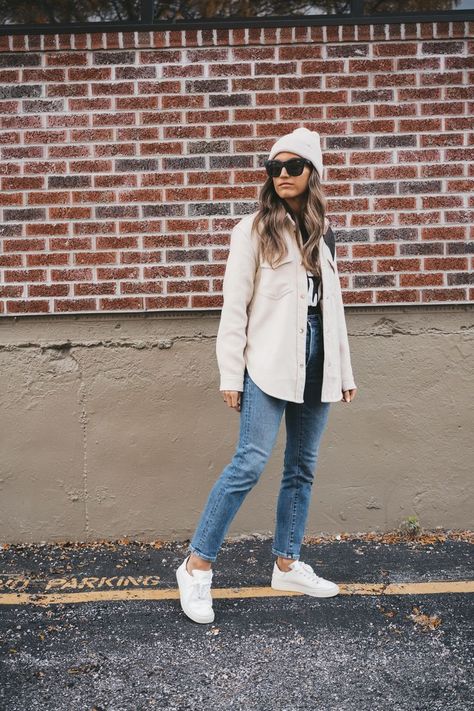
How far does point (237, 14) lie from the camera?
4.07m

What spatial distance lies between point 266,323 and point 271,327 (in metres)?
0.03

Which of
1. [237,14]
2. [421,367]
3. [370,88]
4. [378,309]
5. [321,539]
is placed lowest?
[321,539]

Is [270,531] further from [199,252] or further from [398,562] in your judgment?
[199,252]

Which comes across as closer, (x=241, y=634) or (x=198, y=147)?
(x=241, y=634)

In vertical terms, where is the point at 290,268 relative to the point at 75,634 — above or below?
above

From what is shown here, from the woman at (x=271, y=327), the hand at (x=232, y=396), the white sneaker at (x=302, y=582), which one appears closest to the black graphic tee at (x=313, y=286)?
the woman at (x=271, y=327)

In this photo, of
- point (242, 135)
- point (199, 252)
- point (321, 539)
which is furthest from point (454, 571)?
point (242, 135)

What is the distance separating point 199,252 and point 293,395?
4.30 ft

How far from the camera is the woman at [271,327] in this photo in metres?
3.04

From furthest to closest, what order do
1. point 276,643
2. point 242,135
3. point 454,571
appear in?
point 242,135 < point 454,571 < point 276,643

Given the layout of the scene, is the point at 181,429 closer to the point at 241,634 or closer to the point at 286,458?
the point at 286,458

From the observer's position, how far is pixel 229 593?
340 centimetres

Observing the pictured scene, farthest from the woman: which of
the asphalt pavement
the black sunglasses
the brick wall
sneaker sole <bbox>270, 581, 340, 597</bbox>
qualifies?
the brick wall

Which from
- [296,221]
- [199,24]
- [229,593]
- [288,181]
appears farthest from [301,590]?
[199,24]
